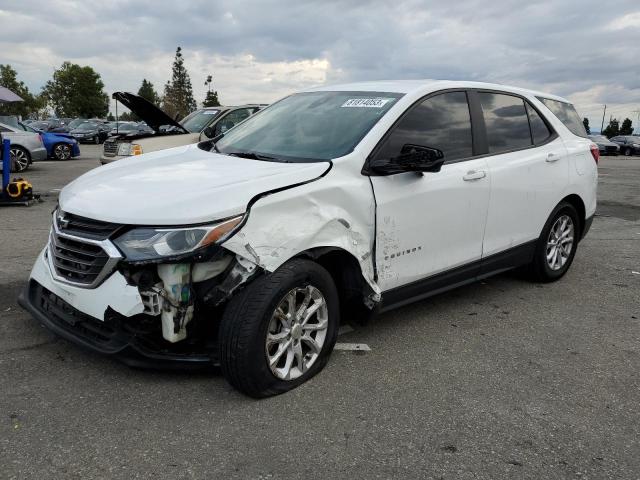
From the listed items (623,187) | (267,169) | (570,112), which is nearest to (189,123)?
(570,112)

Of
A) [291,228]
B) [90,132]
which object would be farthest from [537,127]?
[90,132]

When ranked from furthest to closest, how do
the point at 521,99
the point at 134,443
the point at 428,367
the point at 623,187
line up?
the point at 623,187 → the point at 521,99 → the point at 428,367 → the point at 134,443

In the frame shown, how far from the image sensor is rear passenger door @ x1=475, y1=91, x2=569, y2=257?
4.34 meters

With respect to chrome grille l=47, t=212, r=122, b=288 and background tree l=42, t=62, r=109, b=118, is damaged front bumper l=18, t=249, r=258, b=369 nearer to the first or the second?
chrome grille l=47, t=212, r=122, b=288

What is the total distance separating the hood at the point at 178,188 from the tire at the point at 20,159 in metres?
12.5

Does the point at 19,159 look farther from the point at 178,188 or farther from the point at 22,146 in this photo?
the point at 178,188

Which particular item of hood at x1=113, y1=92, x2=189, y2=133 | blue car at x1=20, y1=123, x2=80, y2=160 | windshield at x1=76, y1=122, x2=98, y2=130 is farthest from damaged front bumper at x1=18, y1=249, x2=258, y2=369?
windshield at x1=76, y1=122, x2=98, y2=130

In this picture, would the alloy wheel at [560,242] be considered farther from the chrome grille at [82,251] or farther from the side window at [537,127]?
the chrome grille at [82,251]

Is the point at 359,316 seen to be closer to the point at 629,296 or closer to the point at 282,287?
the point at 282,287

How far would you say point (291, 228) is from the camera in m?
2.98

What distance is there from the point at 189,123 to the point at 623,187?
1107cm

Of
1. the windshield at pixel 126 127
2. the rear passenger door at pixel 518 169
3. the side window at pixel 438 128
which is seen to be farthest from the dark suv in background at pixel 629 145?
the side window at pixel 438 128

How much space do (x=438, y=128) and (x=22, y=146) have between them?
536 inches

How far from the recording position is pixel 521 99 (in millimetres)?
4875
